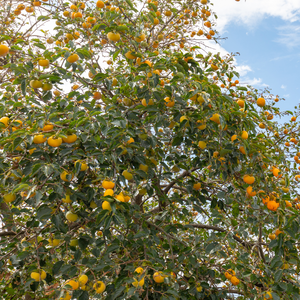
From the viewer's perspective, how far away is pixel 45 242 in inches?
86.6

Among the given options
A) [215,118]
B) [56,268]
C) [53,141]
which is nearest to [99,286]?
[56,268]

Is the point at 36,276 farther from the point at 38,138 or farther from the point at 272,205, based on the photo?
the point at 272,205

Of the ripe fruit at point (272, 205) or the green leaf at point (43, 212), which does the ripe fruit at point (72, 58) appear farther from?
the ripe fruit at point (272, 205)

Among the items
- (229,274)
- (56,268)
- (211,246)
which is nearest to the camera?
(56,268)

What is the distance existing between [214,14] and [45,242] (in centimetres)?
374

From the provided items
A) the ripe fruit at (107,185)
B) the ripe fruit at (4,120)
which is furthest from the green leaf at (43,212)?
the ripe fruit at (4,120)

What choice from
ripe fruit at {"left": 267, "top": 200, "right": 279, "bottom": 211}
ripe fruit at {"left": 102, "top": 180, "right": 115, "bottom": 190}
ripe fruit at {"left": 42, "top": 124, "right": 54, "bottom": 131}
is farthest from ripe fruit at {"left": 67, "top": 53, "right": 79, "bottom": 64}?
ripe fruit at {"left": 267, "top": 200, "right": 279, "bottom": 211}

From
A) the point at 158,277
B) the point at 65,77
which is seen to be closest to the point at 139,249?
the point at 158,277

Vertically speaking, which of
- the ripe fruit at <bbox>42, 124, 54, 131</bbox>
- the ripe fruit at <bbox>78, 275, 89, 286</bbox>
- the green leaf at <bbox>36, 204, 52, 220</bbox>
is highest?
the ripe fruit at <bbox>42, 124, 54, 131</bbox>

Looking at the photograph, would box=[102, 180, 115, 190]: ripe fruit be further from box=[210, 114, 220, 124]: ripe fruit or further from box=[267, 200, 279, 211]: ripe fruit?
box=[267, 200, 279, 211]: ripe fruit

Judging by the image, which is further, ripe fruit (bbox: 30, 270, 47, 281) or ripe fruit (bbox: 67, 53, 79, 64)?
ripe fruit (bbox: 67, 53, 79, 64)

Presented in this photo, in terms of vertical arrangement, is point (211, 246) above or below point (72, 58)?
below

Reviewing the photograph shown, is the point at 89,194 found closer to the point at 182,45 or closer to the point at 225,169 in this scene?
the point at 225,169

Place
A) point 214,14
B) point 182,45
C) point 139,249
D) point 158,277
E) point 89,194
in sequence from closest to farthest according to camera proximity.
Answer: point 158,277, point 89,194, point 139,249, point 182,45, point 214,14
